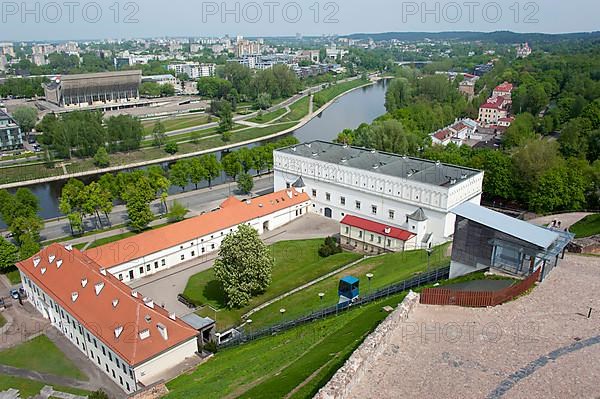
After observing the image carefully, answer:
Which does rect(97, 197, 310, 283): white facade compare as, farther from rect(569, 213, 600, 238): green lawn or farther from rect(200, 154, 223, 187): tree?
rect(569, 213, 600, 238): green lawn

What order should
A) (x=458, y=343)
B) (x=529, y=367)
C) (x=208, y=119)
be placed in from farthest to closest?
1. (x=208, y=119)
2. (x=458, y=343)
3. (x=529, y=367)

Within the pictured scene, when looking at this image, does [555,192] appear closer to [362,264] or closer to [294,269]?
[362,264]

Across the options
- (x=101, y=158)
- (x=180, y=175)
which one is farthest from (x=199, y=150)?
(x=180, y=175)

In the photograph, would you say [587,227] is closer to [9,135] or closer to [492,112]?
[492,112]

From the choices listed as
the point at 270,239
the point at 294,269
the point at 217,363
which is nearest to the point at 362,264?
the point at 294,269

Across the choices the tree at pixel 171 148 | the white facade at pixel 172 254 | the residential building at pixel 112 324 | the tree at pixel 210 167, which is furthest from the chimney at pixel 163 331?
the tree at pixel 171 148
